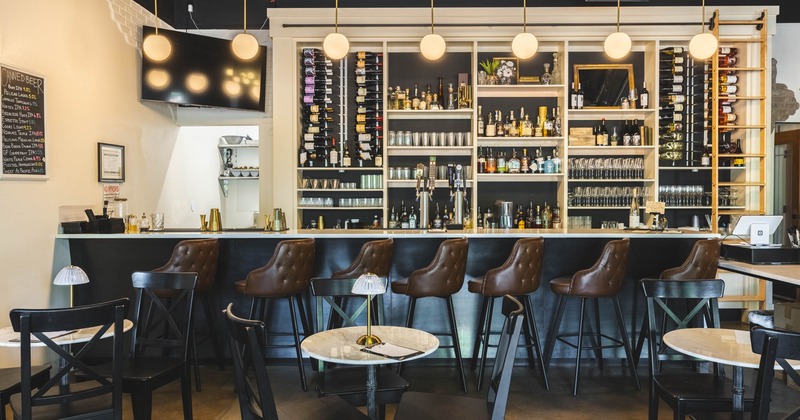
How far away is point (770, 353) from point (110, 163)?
221 inches

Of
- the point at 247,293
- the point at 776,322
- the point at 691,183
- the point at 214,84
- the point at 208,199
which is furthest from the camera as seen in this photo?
the point at 208,199

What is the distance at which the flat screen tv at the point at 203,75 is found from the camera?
629cm

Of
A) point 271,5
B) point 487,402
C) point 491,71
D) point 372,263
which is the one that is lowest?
point 487,402

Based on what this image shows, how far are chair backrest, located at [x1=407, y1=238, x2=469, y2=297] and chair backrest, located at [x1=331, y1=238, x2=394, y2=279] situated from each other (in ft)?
0.92

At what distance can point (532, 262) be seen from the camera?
4.25m

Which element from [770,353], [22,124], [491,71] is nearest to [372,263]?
[770,353]

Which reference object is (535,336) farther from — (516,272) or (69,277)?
(69,277)

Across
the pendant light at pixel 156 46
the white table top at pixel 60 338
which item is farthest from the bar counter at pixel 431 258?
the white table top at pixel 60 338

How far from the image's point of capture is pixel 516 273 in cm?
421

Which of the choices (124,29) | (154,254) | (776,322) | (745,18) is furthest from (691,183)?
(124,29)

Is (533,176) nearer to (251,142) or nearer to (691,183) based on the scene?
(691,183)

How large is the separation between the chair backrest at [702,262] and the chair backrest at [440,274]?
164 cm

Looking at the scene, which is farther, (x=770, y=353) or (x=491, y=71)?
(x=491, y=71)

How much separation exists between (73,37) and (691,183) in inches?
273
